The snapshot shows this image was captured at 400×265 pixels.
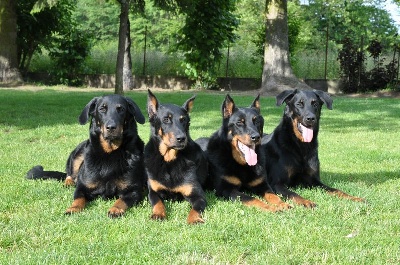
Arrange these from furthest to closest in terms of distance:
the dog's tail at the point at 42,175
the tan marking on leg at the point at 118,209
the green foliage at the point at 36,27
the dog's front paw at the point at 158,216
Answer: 1. the green foliage at the point at 36,27
2. the dog's tail at the point at 42,175
3. the tan marking on leg at the point at 118,209
4. the dog's front paw at the point at 158,216

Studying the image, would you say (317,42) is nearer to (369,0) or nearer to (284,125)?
(369,0)

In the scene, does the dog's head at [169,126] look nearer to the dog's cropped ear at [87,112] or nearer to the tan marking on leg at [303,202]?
the dog's cropped ear at [87,112]

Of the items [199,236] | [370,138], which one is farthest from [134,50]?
[199,236]

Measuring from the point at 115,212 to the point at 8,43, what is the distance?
20.8m

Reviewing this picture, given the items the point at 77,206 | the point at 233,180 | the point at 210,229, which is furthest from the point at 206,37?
the point at 210,229

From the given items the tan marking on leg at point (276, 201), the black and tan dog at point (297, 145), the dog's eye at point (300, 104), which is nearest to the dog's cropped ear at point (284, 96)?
the black and tan dog at point (297, 145)

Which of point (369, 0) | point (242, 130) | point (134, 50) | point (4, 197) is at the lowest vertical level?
point (4, 197)

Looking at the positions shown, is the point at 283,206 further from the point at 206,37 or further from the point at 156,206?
the point at 206,37

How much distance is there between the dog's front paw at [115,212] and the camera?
5.05 metres

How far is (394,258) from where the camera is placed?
3.94 metres

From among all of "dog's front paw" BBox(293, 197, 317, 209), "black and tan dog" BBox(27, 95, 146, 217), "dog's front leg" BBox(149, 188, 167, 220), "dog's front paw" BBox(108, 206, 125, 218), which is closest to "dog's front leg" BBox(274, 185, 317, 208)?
"dog's front paw" BBox(293, 197, 317, 209)

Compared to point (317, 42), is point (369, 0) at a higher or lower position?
higher

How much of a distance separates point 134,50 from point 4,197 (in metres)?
25.5

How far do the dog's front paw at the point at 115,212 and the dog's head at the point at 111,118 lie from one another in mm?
805
